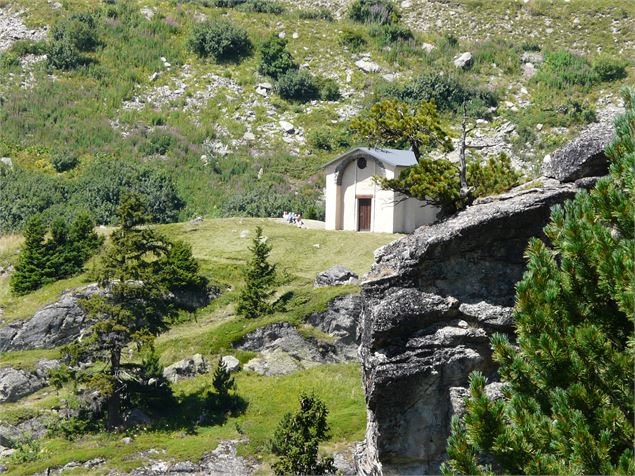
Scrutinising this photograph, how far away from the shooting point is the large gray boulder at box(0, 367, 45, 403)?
39500 millimetres

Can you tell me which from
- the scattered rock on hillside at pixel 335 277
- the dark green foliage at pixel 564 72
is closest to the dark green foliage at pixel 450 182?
the scattered rock on hillside at pixel 335 277

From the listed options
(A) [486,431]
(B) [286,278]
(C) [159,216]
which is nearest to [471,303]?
(A) [486,431]

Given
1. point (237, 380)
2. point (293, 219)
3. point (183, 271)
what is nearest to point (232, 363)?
point (237, 380)

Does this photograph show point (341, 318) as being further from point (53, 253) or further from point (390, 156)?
point (53, 253)

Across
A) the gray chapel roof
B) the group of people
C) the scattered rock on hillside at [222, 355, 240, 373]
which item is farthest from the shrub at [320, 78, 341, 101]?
the scattered rock on hillside at [222, 355, 240, 373]

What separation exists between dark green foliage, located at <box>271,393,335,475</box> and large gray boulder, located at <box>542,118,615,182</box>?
38.3 feet

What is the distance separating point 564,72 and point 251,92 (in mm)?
32506

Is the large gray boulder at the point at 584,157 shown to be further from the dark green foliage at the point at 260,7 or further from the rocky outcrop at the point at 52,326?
the dark green foliage at the point at 260,7

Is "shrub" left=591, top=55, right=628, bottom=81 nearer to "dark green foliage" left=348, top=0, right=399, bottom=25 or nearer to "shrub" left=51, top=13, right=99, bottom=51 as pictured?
"dark green foliage" left=348, top=0, right=399, bottom=25

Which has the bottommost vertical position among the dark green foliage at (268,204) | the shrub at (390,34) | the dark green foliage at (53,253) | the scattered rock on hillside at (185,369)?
the scattered rock on hillside at (185,369)

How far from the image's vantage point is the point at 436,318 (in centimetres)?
2275

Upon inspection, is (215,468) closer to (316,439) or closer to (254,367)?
(316,439)

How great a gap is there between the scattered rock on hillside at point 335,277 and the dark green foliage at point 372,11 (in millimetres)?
67307

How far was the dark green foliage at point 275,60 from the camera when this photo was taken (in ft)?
305
